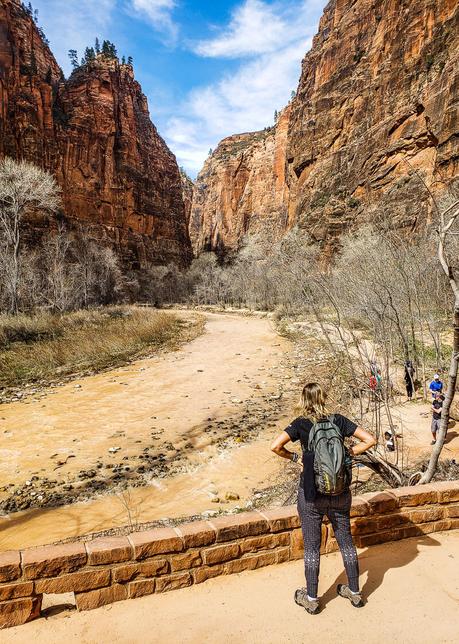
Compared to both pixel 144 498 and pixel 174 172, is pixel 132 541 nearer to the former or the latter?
pixel 144 498

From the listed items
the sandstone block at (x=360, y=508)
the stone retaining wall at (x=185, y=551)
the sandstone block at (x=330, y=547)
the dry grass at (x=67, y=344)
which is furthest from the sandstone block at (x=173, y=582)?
the dry grass at (x=67, y=344)

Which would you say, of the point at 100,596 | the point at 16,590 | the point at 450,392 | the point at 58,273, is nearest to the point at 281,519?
the point at 100,596

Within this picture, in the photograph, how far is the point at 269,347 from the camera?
2138 cm

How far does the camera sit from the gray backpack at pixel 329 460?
2650mm

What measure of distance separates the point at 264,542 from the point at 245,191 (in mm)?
103594

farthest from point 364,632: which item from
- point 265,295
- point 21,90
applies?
point 21,90

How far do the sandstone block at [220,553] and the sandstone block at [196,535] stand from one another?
0.07m

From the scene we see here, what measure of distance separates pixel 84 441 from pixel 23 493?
7.36 ft

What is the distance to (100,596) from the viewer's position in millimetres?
2824

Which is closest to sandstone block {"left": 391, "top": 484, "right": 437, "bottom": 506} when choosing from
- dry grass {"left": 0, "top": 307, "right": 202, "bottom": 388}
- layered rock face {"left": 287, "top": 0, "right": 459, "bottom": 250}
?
dry grass {"left": 0, "top": 307, "right": 202, "bottom": 388}

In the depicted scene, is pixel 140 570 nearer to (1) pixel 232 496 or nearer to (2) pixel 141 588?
(2) pixel 141 588

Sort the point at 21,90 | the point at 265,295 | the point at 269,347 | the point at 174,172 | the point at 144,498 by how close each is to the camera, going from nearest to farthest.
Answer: the point at 144,498, the point at 269,347, the point at 21,90, the point at 265,295, the point at 174,172

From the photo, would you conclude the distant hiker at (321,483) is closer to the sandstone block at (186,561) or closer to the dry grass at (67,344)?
the sandstone block at (186,561)

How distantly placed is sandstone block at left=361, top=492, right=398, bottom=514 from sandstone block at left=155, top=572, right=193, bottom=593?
69.4 inches
